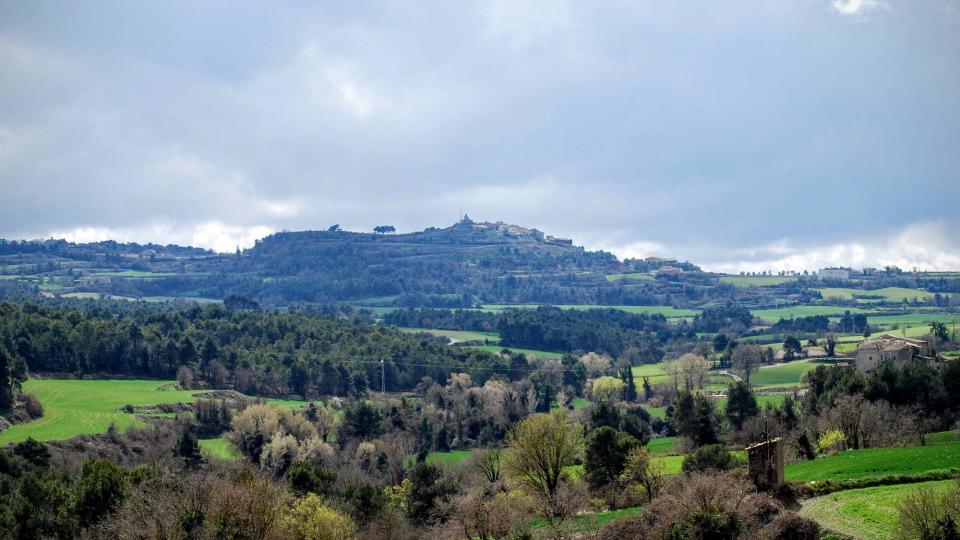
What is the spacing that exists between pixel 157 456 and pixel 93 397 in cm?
2182

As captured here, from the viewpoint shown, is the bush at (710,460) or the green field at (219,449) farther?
the green field at (219,449)

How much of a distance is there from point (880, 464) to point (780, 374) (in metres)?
84.5

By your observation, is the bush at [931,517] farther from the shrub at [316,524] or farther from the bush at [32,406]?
the bush at [32,406]

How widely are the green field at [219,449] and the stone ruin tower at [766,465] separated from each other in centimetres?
5599

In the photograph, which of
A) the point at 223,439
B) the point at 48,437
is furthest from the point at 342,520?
the point at 223,439

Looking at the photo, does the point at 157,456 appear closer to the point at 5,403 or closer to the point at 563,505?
the point at 5,403

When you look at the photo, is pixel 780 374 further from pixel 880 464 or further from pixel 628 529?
pixel 628 529

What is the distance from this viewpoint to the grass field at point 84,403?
270ft

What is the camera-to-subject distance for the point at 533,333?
174000 millimetres

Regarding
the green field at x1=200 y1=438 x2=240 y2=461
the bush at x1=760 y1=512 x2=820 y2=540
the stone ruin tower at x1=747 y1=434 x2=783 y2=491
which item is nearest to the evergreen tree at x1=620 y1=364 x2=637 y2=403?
the green field at x1=200 y1=438 x2=240 y2=461

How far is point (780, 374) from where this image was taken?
12275 centimetres

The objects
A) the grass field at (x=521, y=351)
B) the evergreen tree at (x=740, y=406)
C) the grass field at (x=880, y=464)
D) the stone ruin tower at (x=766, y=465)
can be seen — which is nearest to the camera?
the stone ruin tower at (x=766, y=465)

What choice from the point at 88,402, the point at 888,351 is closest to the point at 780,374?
the point at 888,351

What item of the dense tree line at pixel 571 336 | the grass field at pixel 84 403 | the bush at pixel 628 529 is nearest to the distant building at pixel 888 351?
the dense tree line at pixel 571 336
